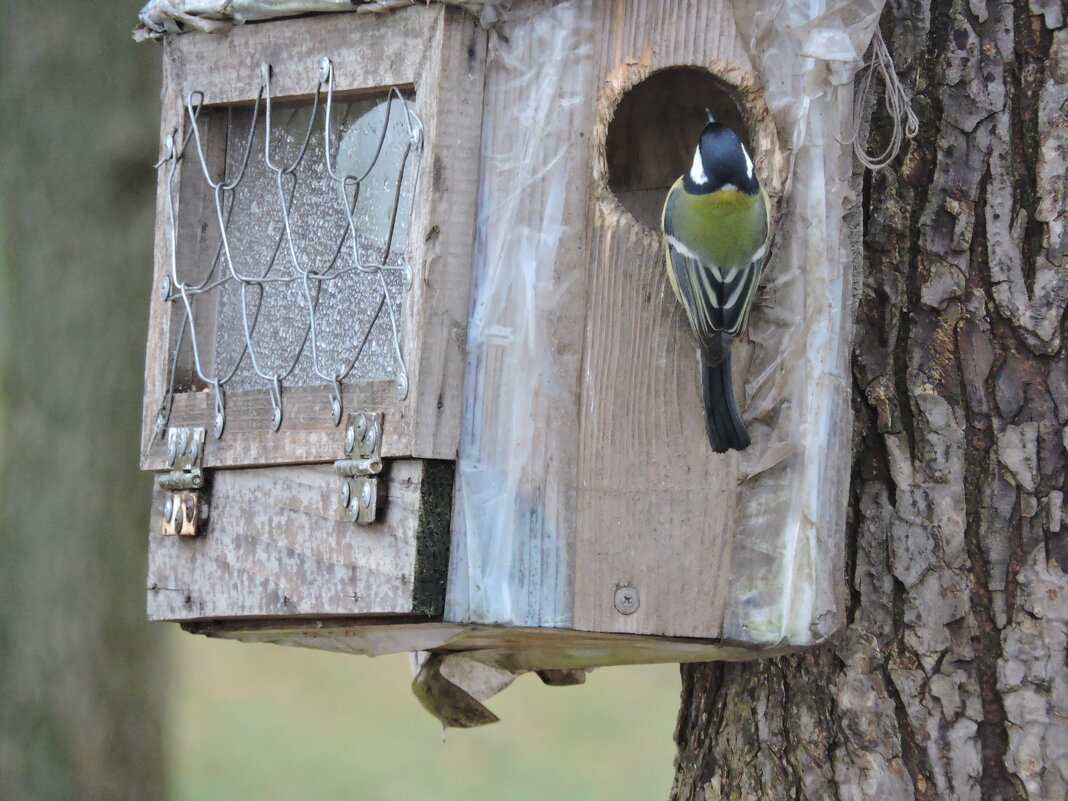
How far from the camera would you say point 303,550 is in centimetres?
232

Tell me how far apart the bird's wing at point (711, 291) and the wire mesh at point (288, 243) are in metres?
0.44

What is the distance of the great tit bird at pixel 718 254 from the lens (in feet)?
6.98

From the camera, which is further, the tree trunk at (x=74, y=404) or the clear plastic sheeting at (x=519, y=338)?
the tree trunk at (x=74, y=404)

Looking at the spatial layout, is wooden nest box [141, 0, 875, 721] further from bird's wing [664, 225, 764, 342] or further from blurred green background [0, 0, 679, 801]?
blurred green background [0, 0, 679, 801]

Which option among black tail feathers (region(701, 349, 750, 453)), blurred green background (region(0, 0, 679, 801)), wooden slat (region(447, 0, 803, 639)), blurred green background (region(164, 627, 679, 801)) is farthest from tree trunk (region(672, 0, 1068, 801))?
blurred green background (region(164, 627, 679, 801))

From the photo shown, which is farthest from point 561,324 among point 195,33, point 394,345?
point 195,33

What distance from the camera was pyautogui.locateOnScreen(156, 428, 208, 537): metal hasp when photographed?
2545 millimetres

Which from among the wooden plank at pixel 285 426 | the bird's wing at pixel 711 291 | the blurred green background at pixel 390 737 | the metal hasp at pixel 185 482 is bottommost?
the blurred green background at pixel 390 737

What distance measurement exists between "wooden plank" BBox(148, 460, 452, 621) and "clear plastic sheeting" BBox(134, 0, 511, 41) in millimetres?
752

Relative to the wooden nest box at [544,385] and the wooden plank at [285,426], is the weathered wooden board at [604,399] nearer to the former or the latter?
the wooden nest box at [544,385]

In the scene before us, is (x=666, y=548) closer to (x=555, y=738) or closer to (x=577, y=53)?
(x=577, y=53)

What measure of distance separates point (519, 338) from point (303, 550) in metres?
0.54

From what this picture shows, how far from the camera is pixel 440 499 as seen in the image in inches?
83.7

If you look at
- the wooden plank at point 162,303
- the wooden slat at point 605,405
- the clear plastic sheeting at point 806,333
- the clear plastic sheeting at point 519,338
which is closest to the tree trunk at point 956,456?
the clear plastic sheeting at point 806,333
